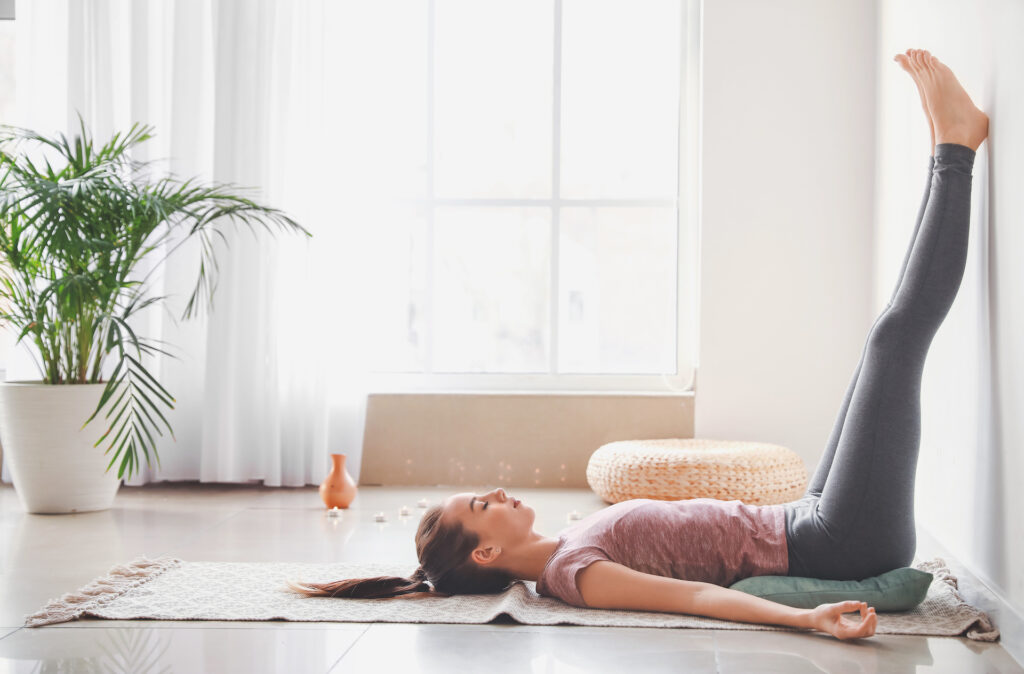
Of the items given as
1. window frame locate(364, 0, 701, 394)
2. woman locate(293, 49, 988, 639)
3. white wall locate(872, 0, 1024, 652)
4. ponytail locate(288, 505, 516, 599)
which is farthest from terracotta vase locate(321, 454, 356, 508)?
white wall locate(872, 0, 1024, 652)

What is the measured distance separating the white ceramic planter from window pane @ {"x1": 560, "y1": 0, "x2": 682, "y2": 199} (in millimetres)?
2036

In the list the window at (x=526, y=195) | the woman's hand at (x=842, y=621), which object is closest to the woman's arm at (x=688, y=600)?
the woman's hand at (x=842, y=621)

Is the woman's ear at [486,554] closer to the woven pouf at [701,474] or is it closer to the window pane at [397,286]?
the woven pouf at [701,474]

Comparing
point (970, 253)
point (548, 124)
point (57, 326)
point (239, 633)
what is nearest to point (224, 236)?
point (57, 326)

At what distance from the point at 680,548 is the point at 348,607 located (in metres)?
0.71

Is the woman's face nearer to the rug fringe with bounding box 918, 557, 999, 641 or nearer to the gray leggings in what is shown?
the gray leggings

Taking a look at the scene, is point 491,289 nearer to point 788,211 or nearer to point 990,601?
point 788,211

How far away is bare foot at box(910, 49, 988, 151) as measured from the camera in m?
2.07

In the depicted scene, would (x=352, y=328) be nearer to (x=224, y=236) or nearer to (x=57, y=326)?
(x=224, y=236)

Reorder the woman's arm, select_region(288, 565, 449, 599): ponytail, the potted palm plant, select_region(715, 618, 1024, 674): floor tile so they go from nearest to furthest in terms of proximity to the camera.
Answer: select_region(715, 618, 1024, 674): floor tile, the woman's arm, select_region(288, 565, 449, 599): ponytail, the potted palm plant

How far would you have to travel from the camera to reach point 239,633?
6.26 feet

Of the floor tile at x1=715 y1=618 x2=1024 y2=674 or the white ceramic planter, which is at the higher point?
the white ceramic planter

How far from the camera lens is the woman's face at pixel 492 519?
2033 mm

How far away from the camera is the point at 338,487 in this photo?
3.27 metres
